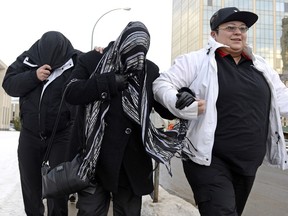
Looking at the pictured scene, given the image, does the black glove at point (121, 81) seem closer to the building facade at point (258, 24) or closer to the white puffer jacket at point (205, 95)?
the white puffer jacket at point (205, 95)

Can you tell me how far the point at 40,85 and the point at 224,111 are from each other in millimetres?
1683

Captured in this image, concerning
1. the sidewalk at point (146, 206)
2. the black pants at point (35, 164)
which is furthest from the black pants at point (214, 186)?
the sidewalk at point (146, 206)

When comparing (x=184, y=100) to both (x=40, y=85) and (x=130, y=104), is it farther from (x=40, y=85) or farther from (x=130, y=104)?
(x=40, y=85)

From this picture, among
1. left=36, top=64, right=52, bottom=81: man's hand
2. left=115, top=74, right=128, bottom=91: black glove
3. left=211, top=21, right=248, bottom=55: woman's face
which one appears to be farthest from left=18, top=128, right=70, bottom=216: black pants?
left=211, top=21, right=248, bottom=55: woman's face

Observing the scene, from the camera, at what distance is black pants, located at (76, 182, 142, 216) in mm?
2607

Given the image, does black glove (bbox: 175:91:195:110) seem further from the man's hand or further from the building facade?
the building facade

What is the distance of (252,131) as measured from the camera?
9.10 ft

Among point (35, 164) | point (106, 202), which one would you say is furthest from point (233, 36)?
point (35, 164)

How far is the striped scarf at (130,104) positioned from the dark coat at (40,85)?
0.96 metres

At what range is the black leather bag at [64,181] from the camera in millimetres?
2477

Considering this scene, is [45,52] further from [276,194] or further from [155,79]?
[276,194]

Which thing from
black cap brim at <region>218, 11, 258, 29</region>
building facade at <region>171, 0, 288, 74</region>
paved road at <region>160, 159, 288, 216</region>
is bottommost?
paved road at <region>160, 159, 288, 216</region>

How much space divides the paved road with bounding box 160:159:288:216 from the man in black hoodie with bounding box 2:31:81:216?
327cm

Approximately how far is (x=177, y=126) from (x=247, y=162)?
55 centimetres
